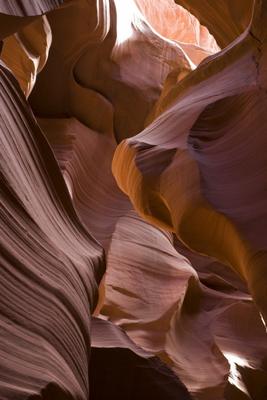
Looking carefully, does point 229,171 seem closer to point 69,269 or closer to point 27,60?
point 69,269

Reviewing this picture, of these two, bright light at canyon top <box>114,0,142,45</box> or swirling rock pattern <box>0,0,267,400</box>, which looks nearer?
Result: swirling rock pattern <box>0,0,267,400</box>

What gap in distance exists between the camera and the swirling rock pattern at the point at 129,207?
160cm

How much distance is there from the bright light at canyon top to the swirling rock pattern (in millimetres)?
17

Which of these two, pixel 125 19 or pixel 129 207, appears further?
pixel 125 19

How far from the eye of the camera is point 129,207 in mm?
3801

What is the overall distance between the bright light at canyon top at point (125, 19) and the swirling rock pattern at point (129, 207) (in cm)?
2

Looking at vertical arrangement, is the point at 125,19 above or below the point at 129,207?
above

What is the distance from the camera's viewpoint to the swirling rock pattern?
1.60 meters

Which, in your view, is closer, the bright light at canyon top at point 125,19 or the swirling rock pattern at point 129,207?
the swirling rock pattern at point 129,207

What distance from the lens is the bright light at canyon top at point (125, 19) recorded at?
13.8 feet

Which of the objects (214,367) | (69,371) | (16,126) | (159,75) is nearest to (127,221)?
(214,367)

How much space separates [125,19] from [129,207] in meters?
1.24

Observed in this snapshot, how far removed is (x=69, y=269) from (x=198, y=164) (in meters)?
0.59

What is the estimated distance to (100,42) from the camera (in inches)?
157
